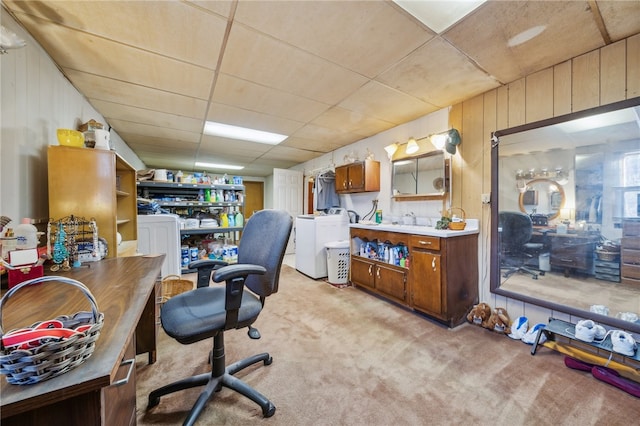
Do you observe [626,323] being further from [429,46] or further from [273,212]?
[273,212]

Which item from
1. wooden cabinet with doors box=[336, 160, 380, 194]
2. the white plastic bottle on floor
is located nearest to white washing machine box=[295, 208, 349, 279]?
wooden cabinet with doors box=[336, 160, 380, 194]

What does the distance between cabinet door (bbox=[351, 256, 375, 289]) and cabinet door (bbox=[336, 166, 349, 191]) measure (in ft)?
4.15

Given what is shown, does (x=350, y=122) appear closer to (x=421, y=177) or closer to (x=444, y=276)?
(x=421, y=177)

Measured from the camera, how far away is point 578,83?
1.93 meters

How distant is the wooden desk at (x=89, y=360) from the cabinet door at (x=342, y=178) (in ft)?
10.3

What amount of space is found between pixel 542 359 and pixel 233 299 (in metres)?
2.31

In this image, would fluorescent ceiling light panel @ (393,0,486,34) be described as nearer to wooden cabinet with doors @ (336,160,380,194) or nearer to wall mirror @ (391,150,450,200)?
wall mirror @ (391,150,450,200)

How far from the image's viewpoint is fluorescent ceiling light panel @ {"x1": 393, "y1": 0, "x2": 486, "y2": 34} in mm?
1415

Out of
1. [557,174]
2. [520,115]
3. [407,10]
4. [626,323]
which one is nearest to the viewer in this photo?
[407,10]

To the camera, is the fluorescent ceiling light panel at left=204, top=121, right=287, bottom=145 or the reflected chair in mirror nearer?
the reflected chair in mirror

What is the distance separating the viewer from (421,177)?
10.5 ft

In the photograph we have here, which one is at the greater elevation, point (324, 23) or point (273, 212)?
point (324, 23)

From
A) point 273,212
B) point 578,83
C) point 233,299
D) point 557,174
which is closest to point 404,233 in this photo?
point 557,174

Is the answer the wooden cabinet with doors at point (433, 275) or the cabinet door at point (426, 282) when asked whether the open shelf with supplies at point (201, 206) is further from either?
the cabinet door at point (426, 282)
